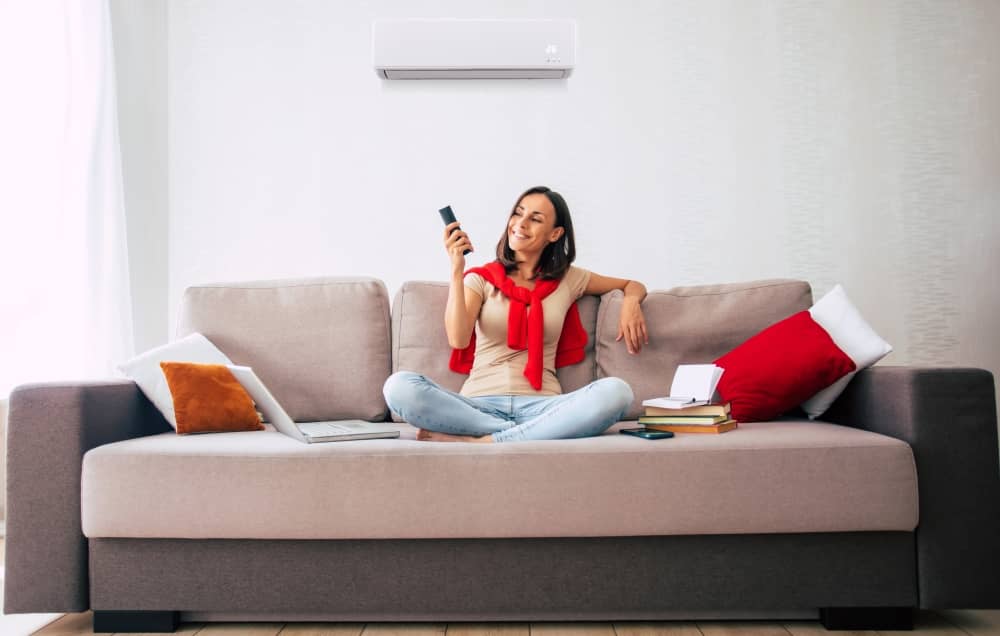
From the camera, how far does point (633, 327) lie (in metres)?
2.44

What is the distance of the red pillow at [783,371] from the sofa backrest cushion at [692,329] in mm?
190

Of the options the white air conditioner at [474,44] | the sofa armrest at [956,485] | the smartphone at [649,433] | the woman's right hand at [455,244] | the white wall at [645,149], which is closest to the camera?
the sofa armrest at [956,485]

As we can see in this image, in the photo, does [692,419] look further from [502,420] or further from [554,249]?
[554,249]

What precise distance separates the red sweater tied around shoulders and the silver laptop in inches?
20.7

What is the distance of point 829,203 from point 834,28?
76cm

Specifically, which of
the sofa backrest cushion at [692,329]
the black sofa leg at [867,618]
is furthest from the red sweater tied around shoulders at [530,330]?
the black sofa leg at [867,618]

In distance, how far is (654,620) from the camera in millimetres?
1854

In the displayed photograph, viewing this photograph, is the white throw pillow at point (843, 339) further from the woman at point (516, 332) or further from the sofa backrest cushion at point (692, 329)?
the woman at point (516, 332)

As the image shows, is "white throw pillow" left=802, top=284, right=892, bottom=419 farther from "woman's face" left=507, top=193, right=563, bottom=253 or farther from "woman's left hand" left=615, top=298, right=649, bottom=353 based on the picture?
"woman's face" left=507, top=193, right=563, bottom=253

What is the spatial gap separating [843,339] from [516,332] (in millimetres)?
978

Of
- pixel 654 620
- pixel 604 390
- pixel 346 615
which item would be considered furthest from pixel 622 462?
pixel 346 615

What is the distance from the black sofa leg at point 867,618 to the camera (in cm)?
178

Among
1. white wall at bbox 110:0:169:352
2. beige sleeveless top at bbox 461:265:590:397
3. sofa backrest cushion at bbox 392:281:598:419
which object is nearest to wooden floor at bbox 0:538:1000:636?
beige sleeveless top at bbox 461:265:590:397

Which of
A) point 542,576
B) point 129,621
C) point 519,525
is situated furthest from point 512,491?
point 129,621
